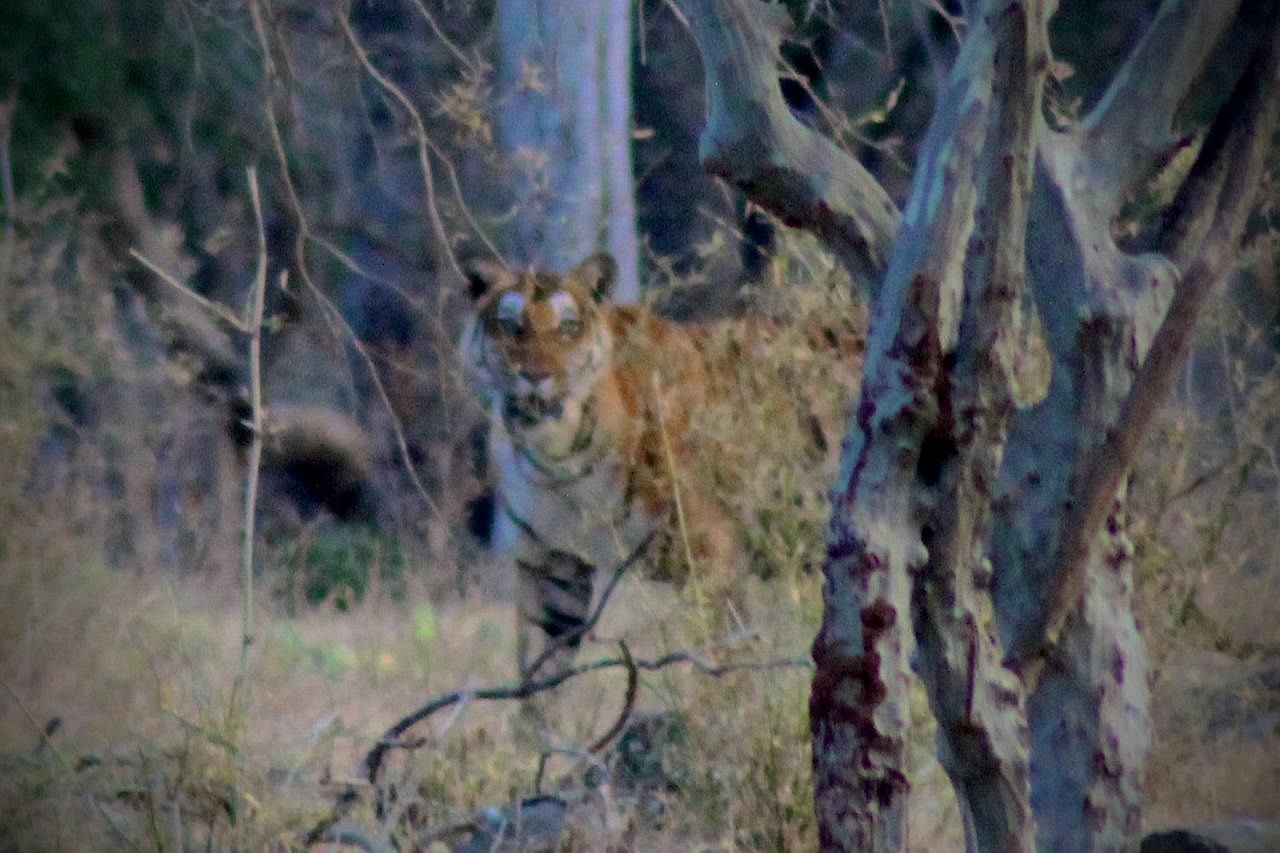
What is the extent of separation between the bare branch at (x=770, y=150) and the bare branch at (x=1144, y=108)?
477mm

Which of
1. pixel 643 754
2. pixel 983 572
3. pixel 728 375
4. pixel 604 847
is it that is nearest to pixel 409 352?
pixel 728 375

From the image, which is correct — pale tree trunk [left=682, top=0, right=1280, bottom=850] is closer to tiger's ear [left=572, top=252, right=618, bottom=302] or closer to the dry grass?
the dry grass

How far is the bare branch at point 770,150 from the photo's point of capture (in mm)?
2719

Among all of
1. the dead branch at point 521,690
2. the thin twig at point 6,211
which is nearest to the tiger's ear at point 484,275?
the thin twig at point 6,211

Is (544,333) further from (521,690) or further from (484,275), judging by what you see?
(521,690)

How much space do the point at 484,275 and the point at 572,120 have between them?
1.19m

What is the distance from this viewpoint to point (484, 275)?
18.5 ft

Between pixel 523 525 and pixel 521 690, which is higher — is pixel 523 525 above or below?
above

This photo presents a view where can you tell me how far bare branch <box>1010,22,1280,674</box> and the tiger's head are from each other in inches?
110

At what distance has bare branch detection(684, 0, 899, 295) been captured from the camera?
2.72 metres

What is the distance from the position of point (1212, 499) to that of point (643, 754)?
159 cm

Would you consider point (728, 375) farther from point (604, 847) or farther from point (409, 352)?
point (409, 352)

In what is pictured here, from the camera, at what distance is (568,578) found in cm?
586

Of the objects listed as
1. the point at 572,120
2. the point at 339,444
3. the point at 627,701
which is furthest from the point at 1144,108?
the point at 339,444
